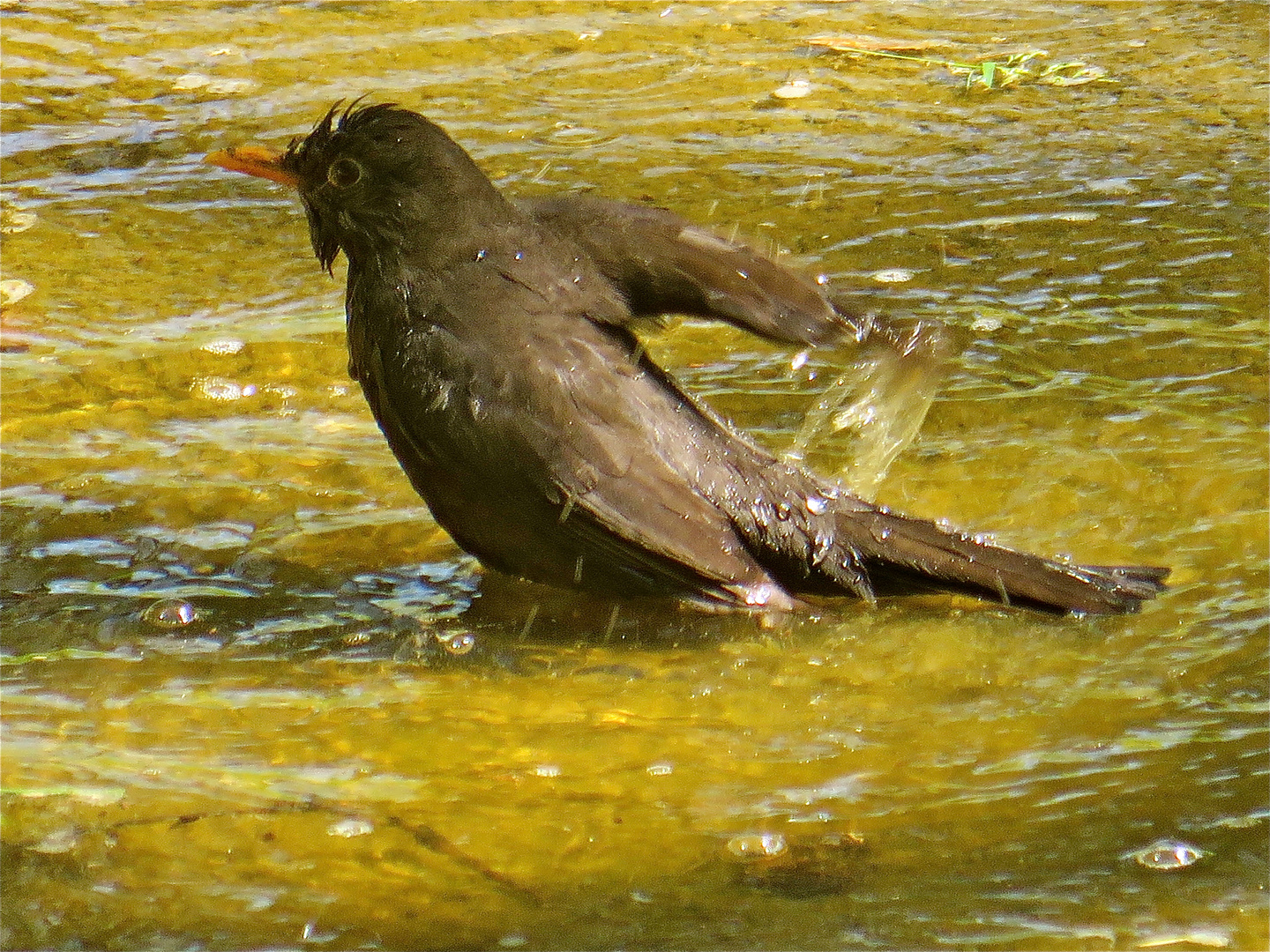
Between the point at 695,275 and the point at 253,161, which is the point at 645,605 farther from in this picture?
the point at 253,161

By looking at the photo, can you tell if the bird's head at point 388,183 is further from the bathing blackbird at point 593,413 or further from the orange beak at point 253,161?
the orange beak at point 253,161

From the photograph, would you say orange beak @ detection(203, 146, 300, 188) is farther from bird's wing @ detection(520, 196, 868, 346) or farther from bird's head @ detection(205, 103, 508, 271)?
bird's wing @ detection(520, 196, 868, 346)

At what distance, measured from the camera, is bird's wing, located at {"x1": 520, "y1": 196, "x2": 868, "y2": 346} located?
417 cm

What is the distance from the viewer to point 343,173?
4.62m

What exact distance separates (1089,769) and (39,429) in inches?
138

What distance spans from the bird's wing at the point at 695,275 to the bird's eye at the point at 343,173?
1.74 ft

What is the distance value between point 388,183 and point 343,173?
185 mm

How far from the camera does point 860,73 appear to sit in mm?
8195

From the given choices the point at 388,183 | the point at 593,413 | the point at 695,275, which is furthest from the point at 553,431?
the point at 388,183

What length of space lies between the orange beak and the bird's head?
0.68ft

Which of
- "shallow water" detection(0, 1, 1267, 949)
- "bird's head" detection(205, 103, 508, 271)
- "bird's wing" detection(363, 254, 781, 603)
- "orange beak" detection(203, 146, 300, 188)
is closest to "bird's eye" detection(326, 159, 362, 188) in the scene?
"bird's head" detection(205, 103, 508, 271)

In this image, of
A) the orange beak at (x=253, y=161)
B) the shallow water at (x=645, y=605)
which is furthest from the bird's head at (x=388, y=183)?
the shallow water at (x=645, y=605)

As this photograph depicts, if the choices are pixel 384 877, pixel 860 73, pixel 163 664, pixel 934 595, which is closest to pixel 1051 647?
pixel 934 595

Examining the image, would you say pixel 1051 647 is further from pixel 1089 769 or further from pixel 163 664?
pixel 163 664
